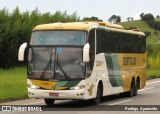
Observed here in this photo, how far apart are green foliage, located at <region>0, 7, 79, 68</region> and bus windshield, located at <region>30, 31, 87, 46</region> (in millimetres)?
23925

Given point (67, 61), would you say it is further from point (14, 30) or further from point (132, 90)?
point (14, 30)

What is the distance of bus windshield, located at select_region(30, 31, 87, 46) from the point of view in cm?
2050

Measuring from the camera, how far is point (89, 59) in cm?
2066

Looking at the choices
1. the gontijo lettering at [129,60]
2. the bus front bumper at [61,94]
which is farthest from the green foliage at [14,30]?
the bus front bumper at [61,94]

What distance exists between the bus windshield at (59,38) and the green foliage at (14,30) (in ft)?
78.5

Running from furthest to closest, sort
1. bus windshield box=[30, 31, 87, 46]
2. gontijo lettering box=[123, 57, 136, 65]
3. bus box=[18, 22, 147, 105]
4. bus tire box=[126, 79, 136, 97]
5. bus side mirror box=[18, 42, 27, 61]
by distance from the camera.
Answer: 1. bus tire box=[126, 79, 136, 97]
2. gontijo lettering box=[123, 57, 136, 65]
3. bus windshield box=[30, 31, 87, 46]
4. bus side mirror box=[18, 42, 27, 61]
5. bus box=[18, 22, 147, 105]

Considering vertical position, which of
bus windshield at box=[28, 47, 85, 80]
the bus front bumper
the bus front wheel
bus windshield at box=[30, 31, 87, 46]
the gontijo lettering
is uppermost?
bus windshield at box=[30, 31, 87, 46]

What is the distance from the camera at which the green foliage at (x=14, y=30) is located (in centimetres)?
4569

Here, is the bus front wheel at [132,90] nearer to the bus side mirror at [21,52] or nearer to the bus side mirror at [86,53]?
the bus side mirror at [86,53]

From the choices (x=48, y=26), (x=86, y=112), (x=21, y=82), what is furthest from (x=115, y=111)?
(x=21, y=82)

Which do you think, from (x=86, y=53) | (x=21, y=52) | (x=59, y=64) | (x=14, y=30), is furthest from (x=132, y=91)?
(x=14, y=30)

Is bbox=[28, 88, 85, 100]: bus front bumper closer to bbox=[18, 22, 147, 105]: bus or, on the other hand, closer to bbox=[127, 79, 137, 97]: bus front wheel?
bbox=[18, 22, 147, 105]: bus

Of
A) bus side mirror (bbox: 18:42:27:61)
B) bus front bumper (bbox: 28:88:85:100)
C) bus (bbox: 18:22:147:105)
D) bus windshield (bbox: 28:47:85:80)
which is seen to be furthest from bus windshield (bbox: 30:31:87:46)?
bus front bumper (bbox: 28:88:85:100)

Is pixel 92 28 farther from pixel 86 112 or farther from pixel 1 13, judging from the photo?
pixel 1 13
